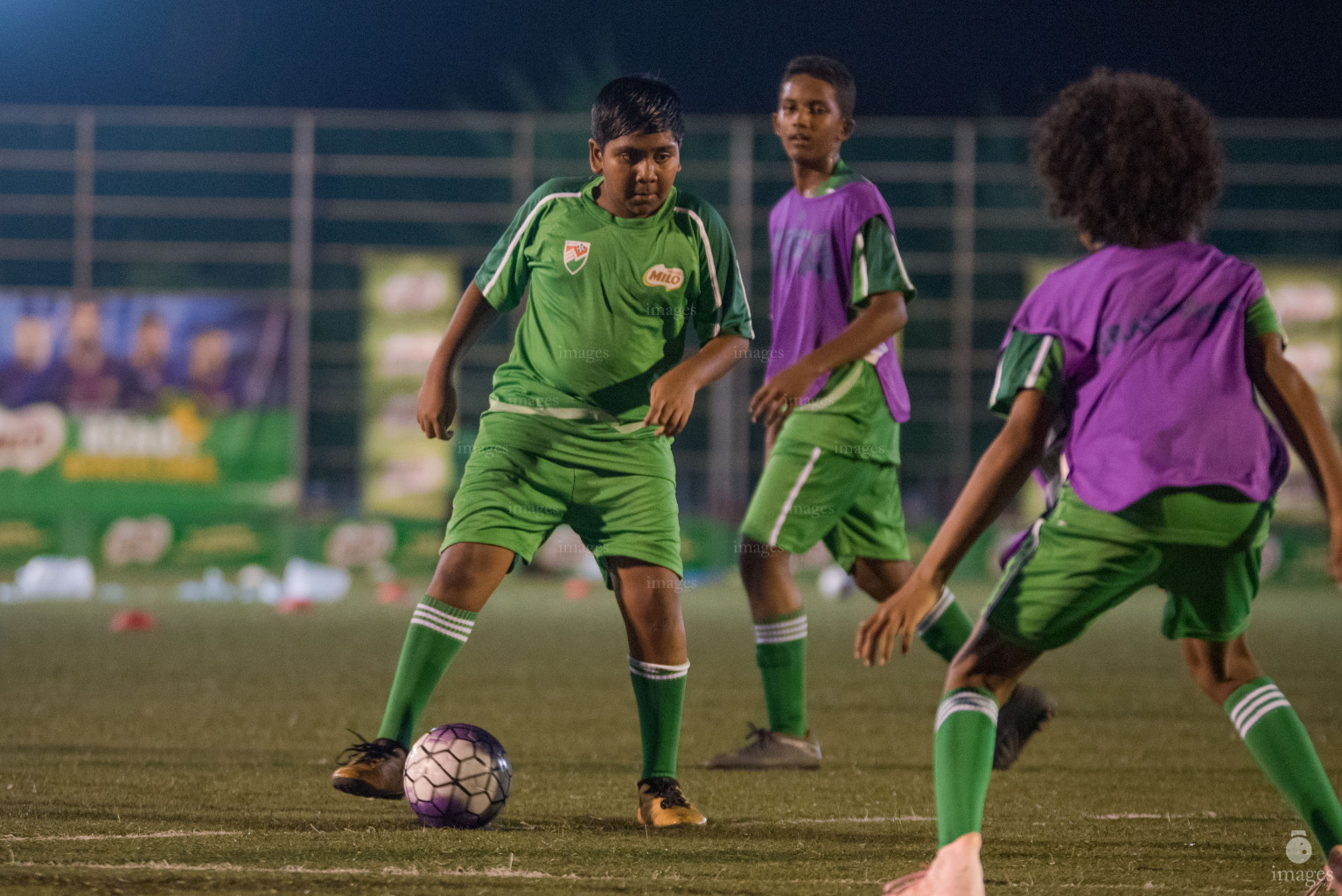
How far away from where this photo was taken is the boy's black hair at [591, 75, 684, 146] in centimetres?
478

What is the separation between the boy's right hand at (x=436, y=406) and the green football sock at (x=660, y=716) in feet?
2.95

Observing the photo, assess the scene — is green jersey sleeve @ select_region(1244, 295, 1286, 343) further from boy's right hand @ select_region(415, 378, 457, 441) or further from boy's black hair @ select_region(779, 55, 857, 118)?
boy's black hair @ select_region(779, 55, 857, 118)

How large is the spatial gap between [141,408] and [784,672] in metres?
14.4

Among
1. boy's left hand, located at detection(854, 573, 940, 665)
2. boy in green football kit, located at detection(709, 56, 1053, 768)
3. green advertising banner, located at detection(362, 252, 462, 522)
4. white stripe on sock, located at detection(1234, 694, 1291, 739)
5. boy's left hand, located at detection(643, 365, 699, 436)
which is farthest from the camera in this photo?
green advertising banner, located at detection(362, 252, 462, 522)

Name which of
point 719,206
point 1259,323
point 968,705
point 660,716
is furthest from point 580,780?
point 719,206

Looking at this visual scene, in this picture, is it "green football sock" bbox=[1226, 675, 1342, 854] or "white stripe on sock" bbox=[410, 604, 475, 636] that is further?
"white stripe on sock" bbox=[410, 604, 475, 636]

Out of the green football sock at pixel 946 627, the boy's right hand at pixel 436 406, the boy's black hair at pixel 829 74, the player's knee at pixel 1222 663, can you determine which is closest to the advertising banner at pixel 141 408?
the boy's black hair at pixel 829 74

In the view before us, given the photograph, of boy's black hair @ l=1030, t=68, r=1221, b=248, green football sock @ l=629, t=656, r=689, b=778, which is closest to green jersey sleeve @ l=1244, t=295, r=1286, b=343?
boy's black hair @ l=1030, t=68, r=1221, b=248

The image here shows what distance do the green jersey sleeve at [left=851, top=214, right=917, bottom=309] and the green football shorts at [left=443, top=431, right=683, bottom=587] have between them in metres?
1.39

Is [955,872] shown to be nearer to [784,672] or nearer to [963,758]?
[963,758]

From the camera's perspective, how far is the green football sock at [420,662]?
475 cm

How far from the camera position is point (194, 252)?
971 inches

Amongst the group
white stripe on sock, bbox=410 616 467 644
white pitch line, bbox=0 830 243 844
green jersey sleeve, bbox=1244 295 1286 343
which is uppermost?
green jersey sleeve, bbox=1244 295 1286 343

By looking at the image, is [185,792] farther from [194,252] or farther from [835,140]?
[194,252]
